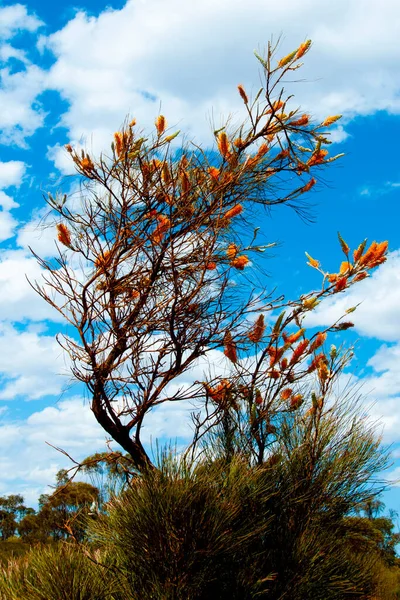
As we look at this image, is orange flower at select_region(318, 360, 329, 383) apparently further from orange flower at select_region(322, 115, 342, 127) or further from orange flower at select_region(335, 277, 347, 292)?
Result: orange flower at select_region(322, 115, 342, 127)

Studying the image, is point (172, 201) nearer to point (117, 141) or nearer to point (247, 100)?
point (117, 141)

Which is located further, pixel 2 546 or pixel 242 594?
pixel 2 546

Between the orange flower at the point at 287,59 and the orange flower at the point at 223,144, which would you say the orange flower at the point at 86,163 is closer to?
the orange flower at the point at 223,144

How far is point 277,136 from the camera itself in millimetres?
3691

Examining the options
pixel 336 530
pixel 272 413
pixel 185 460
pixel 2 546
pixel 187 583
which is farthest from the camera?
pixel 2 546

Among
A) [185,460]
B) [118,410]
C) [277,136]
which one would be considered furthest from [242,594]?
[277,136]

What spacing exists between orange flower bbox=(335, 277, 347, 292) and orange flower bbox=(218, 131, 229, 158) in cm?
97

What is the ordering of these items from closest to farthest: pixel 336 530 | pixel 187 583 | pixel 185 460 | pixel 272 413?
pixel 187 583, pixel 185 460, pixel 336 530, pixel 272 413

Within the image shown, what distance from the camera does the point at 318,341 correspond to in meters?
3.46

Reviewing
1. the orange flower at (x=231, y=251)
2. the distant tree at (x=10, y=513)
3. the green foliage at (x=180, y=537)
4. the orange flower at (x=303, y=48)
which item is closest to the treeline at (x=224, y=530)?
the green foliage at (x=180, y=537)

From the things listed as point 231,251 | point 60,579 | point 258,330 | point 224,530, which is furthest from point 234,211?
point 60,579

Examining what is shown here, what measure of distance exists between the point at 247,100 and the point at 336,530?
2.40 meters

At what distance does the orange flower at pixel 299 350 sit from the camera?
3447 millimetres

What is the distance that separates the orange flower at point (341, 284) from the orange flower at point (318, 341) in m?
0.26
